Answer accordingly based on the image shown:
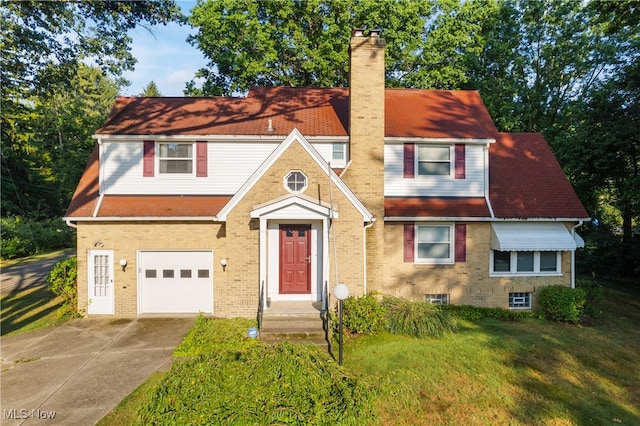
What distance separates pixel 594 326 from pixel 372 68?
11.3 meters

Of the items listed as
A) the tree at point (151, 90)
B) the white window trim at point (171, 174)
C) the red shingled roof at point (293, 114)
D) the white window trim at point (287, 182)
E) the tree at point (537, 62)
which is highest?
the tree at point (151, 90)

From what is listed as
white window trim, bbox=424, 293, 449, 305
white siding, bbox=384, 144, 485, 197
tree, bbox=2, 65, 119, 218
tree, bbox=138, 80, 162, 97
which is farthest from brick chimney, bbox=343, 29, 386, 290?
tree, bbox=138, 80, 162, 97

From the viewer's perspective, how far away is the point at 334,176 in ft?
34.5

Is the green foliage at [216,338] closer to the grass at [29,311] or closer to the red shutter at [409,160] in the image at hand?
the grass at [29,311]

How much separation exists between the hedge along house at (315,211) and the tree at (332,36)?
996cm

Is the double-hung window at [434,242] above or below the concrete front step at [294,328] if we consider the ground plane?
→ above

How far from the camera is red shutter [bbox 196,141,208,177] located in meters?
12.8

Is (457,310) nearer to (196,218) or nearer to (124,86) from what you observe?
(196,218)

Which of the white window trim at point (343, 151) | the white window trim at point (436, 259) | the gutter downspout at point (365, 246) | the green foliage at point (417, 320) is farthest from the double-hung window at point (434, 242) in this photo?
the white window trim at point (343, 151)

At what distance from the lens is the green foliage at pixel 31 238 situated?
2368 cm

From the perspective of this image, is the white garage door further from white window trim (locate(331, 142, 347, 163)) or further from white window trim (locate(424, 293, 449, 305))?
white window trim (locate(424, 293, 449, 305))

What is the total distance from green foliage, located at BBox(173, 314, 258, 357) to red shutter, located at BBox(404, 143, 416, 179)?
24.9ft

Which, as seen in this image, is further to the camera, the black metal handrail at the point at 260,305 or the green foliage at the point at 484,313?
the green foliage at the point at 484,313

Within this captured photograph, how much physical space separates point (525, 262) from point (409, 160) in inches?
219
